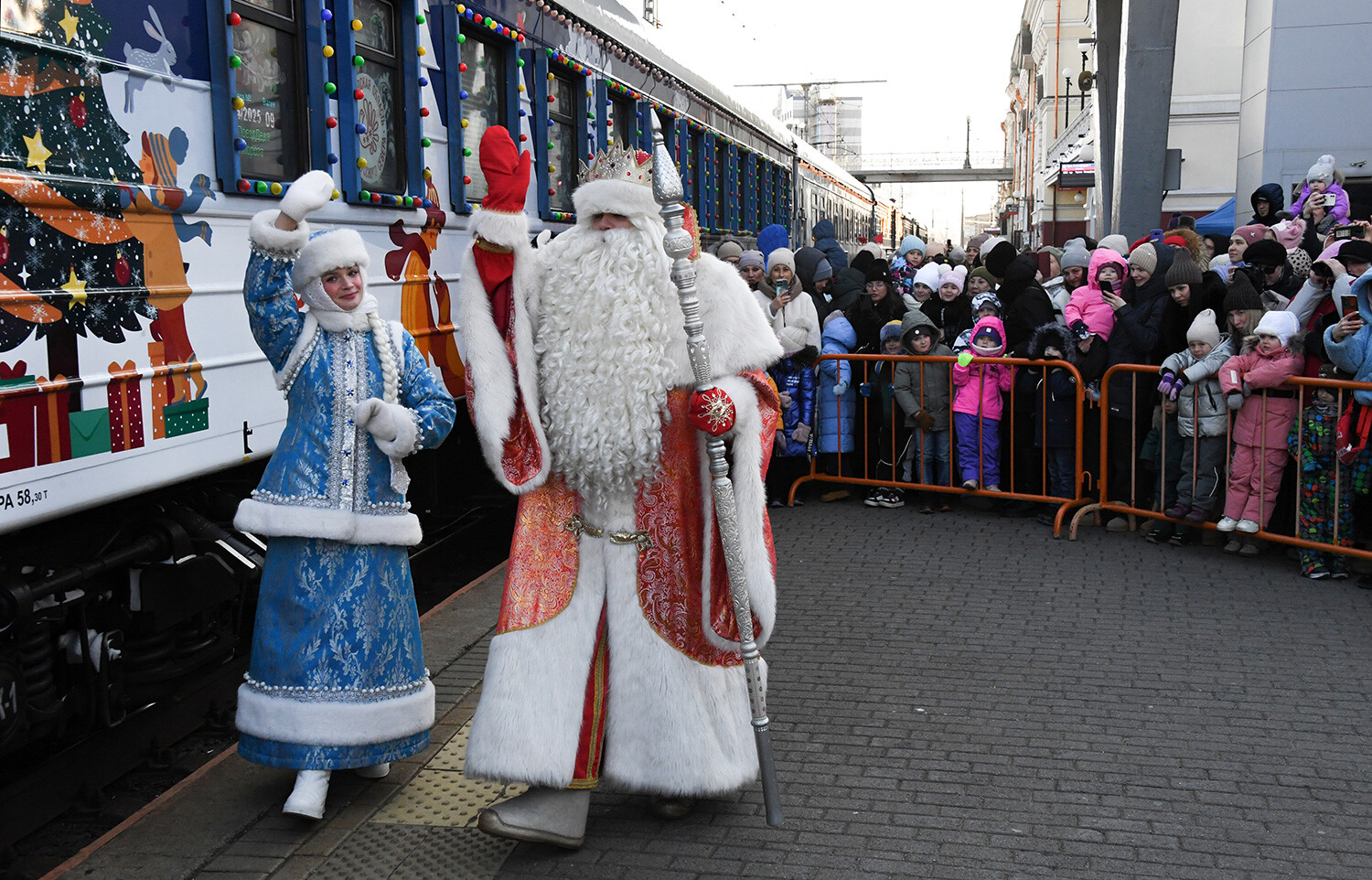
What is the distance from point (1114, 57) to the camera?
19.5 m

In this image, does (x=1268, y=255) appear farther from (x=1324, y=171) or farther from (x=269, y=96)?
(x=269, y=96)

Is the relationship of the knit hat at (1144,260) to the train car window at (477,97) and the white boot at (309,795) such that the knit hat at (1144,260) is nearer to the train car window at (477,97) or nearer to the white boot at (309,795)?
the train car window at (477,97)

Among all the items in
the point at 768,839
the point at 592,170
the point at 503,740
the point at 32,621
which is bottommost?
the point at 768,839

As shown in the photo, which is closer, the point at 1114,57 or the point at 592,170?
the point at 592,170

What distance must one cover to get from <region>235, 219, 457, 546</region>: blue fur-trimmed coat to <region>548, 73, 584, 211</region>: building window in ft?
14.7

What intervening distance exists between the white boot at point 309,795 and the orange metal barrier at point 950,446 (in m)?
5.05

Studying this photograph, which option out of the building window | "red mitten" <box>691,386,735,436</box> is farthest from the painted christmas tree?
the building window

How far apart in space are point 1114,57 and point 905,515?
13.8 m

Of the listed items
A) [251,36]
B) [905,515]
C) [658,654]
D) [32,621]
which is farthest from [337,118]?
[905,515]

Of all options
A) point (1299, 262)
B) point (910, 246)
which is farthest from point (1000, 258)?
point (910, 246)

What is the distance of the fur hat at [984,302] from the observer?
8383 millimetres

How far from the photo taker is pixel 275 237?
11.9ft

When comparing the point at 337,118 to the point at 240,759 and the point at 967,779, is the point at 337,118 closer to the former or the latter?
the point at 240,759

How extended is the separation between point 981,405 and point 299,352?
5.34 meters
